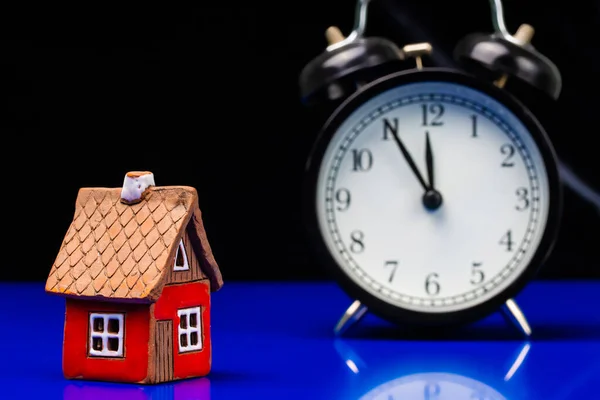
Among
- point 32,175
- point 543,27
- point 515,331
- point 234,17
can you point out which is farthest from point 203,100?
point 515,331

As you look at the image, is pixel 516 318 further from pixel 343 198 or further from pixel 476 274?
pixel 343 198

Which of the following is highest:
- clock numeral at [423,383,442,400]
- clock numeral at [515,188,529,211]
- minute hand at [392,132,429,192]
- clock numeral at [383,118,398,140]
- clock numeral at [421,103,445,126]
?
clock numeral at [421,103,445,126]

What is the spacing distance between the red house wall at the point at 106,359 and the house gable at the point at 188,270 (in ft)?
0.18

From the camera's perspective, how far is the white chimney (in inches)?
60.6

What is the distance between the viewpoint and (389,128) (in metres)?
1.93

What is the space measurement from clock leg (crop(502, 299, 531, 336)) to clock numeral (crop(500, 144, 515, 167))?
21cm

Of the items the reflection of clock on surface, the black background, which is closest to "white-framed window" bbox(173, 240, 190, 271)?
the reflection of clock on surface

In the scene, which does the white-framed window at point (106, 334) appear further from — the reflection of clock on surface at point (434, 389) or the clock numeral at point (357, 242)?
the clock numeral at point (357, 242)

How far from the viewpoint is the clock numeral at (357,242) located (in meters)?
1.92

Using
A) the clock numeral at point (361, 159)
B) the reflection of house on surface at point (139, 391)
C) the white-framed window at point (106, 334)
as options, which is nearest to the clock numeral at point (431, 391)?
the reflection of house on surface at point (139, 391)

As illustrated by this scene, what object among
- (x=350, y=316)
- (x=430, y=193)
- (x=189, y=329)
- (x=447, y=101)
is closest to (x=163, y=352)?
(x=189, y=329)

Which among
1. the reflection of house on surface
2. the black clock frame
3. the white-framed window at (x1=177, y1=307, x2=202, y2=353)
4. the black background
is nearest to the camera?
the reflection of house on surface

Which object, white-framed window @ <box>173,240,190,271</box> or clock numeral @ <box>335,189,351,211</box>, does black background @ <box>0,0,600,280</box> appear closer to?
clock numeral @ <box>335,189,351,211</box>

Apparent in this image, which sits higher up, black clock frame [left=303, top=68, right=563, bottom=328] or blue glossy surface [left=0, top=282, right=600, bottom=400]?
black clock frame [left=303, top=68, right=563, bottom=328]
